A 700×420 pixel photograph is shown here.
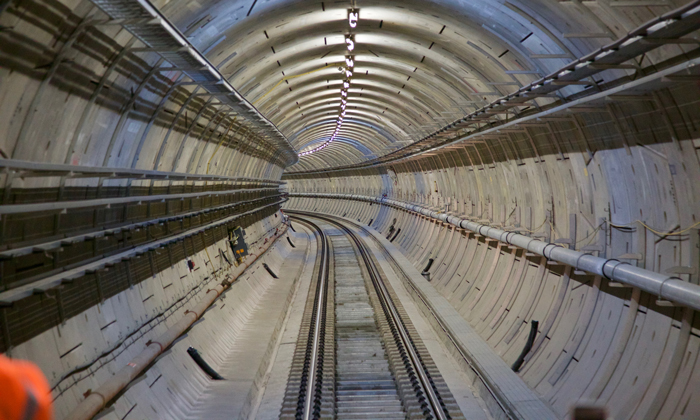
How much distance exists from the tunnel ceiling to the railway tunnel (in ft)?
0.23

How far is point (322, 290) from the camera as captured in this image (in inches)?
674

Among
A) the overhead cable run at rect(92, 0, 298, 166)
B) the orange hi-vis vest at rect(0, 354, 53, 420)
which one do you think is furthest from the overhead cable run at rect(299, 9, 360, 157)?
the orange hi-vis vest at rect(0, 354, 53, 420)

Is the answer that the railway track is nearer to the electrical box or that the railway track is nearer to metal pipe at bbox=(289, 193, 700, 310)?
the electrical box

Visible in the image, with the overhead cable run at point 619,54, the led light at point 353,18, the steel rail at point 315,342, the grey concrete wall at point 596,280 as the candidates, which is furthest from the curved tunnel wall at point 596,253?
the led light at point 353,18

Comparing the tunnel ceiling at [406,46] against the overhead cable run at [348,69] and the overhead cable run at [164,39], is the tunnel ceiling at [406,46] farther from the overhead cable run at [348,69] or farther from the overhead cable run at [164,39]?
the overhead cable run at [164,39]

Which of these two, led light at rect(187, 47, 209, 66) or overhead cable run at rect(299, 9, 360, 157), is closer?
led light at rect(187, 47, 209, 66)

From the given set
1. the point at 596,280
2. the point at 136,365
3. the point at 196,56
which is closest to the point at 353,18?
the point at 196,56

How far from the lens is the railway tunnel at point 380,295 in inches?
220

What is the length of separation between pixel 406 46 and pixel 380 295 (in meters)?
7.94

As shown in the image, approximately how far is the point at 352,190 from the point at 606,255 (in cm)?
3595

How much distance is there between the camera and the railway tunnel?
5582 mm

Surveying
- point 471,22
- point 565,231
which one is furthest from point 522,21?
point 565,231

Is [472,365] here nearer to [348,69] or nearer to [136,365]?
[136,365]

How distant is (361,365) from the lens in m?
10.7
